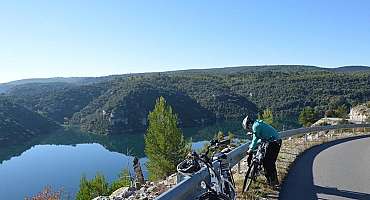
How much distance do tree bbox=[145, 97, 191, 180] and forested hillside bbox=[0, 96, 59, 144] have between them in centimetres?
8896

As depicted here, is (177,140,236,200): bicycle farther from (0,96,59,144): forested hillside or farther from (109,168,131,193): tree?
(0,96,59,144): forested hillside

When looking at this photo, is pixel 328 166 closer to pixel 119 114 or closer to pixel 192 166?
pixel 192 166

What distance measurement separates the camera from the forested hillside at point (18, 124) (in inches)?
5239

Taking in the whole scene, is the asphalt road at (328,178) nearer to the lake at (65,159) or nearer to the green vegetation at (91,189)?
the green vegetation at (91,189)

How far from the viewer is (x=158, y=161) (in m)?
48.7

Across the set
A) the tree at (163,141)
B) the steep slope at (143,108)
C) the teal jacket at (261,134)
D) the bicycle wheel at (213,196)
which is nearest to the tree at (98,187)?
the tree at (163,141)

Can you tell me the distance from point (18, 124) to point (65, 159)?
5228 centimetres

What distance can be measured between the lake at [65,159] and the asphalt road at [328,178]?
56.0 m

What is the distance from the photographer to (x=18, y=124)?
14500 centimetres

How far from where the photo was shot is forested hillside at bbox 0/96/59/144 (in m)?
133

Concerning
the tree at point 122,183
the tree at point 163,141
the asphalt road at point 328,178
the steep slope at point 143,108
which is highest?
the asphalt road at point 328,178

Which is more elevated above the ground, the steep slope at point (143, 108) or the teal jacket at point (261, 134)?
the teal jacket at point (261, 134)

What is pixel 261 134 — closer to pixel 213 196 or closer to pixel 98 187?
pixel 213 196

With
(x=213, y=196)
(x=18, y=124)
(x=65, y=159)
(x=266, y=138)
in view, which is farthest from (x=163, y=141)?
(x=18, y=124)
